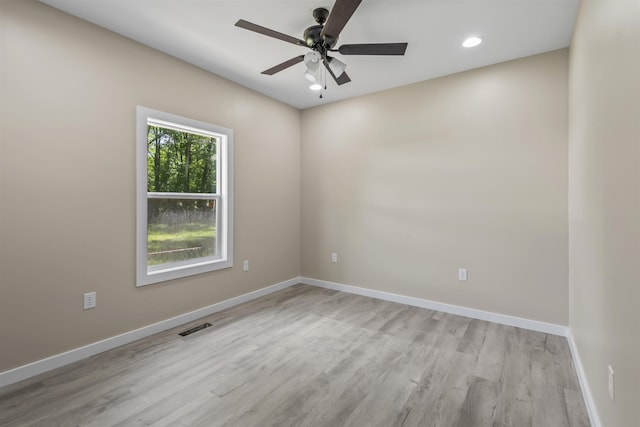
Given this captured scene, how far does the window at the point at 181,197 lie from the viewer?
283 cm

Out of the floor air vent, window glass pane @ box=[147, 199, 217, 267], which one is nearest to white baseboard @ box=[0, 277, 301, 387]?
the floor air vent

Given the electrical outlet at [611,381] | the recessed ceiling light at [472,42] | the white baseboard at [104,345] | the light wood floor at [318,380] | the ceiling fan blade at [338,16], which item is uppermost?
the recessed ceiling light at [472,42]

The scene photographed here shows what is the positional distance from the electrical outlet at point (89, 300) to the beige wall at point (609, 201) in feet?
11.0

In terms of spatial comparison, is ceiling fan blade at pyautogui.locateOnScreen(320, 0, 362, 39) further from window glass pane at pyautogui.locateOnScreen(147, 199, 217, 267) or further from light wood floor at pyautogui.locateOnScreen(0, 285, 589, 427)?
light wood floor at pyautogui.locateOnScreen(0, 285, 589, 427)

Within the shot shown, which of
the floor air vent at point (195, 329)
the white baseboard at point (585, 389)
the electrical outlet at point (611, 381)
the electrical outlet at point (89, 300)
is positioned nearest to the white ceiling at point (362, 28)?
the electrical outlet at point (89, 300)

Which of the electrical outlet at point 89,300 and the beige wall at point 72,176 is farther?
the electrical outlet at point 89,300

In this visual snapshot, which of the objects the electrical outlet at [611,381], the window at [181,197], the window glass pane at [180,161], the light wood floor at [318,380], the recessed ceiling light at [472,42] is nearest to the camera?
the electrical outlet at [611,381]

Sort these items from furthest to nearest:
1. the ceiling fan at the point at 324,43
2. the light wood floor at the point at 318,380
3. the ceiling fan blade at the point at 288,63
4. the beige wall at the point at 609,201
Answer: the ceiling fan blade at the point at 288,63, the ceiling fan at the point at 324,43, the light wood floor at the point at 318,380, the beige wall at the point at 609,201

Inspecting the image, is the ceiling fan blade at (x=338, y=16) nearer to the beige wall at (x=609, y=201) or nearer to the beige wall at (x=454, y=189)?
the beige wall at (x=609, y=201)

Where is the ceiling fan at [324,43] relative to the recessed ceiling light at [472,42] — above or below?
below

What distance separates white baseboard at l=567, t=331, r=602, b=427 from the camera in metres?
1.67

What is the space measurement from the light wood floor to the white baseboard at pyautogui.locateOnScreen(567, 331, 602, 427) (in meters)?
0.04

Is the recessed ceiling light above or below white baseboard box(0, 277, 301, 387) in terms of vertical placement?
above

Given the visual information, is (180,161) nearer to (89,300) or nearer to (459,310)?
(89,300)
